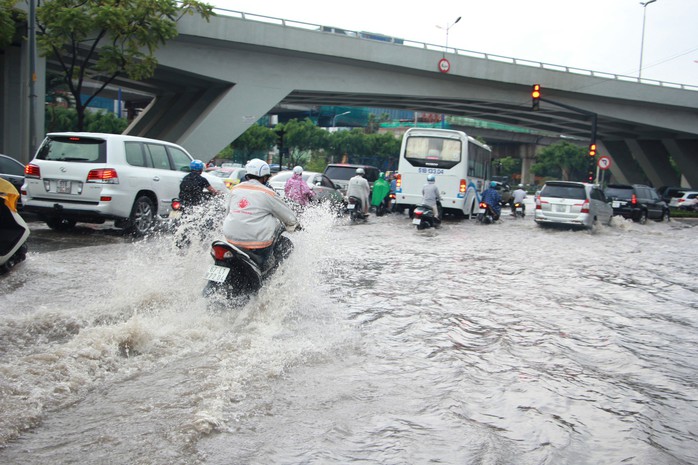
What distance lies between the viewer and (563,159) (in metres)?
89.8

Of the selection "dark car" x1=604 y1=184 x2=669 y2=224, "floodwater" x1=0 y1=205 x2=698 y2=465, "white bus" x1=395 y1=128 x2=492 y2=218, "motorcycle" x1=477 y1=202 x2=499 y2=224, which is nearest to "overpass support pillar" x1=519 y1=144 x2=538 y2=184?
"dark car" x1=604 y1=184 x2=669 y2=224

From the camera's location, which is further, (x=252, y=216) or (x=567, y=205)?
(x=567, y=205)

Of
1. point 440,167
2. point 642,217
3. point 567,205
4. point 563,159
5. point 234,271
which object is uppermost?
point 563,159

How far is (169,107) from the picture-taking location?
135 ft

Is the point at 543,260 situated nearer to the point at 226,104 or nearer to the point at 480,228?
the point at 480,228

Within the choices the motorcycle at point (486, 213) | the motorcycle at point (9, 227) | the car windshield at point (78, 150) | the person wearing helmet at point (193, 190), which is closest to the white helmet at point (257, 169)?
the person wearing helmet at point (193, 190)

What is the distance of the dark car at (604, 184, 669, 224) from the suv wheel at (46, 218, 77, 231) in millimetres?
21684

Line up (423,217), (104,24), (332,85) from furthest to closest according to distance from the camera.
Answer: (332,85)
(104,24)
(423,217)

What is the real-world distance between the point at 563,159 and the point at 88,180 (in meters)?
84.2

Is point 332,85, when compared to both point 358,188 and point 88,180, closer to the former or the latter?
point 358,188

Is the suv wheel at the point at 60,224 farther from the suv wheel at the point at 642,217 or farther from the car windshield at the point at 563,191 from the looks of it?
the suv wheel at the point at 642,217

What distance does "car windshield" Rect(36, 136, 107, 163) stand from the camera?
12.6m

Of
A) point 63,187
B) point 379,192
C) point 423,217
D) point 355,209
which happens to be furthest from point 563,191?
point 63,187

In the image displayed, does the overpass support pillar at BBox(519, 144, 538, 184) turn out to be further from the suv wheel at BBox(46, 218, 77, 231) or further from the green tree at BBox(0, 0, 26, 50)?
the suv wheel at BBox(46, 218, 77, 231)
